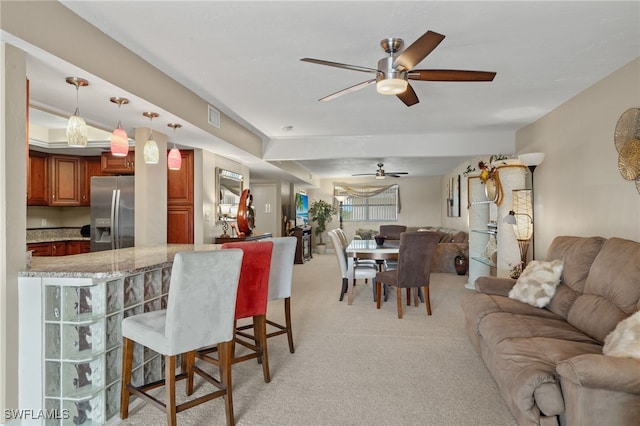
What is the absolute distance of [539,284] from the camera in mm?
2941

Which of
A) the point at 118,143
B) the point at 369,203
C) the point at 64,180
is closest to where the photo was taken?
the point at 118,143

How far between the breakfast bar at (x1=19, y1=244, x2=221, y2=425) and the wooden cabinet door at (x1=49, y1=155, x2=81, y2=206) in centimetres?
382

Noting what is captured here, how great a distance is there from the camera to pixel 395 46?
8.04 ft

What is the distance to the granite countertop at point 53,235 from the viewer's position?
16.8 feet

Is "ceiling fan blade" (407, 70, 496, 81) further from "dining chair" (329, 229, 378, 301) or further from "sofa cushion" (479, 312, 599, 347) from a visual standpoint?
"dining chair" (329, 229, 378, 301)

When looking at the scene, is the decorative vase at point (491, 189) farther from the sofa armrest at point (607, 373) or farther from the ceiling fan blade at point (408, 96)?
the sofa armrest at point (607, 373)

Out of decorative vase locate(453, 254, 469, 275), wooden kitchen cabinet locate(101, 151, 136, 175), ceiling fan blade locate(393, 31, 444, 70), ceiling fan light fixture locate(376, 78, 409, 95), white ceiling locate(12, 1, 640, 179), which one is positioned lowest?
decorative vase locate(453, 254, 469, 275)

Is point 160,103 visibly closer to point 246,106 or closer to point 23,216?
point 246,106

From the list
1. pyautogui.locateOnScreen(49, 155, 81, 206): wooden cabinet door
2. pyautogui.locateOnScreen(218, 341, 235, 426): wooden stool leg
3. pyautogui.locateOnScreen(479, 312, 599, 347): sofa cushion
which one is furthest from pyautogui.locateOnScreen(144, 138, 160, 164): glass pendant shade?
pyautogui.locateOnScreen(49, 155, 81, 206): wooden cabinet door

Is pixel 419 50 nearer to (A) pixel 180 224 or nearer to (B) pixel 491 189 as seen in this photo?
(B) pixel 491 189

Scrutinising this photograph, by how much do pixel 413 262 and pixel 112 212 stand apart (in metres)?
3.67

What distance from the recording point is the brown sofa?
5.01 ft

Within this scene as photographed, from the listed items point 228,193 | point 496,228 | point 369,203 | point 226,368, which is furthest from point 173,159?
point 369,203

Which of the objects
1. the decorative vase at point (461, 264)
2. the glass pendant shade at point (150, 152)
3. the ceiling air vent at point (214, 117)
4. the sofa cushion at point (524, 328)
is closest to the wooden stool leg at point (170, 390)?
the glass pendant shade at point (150, 152)
